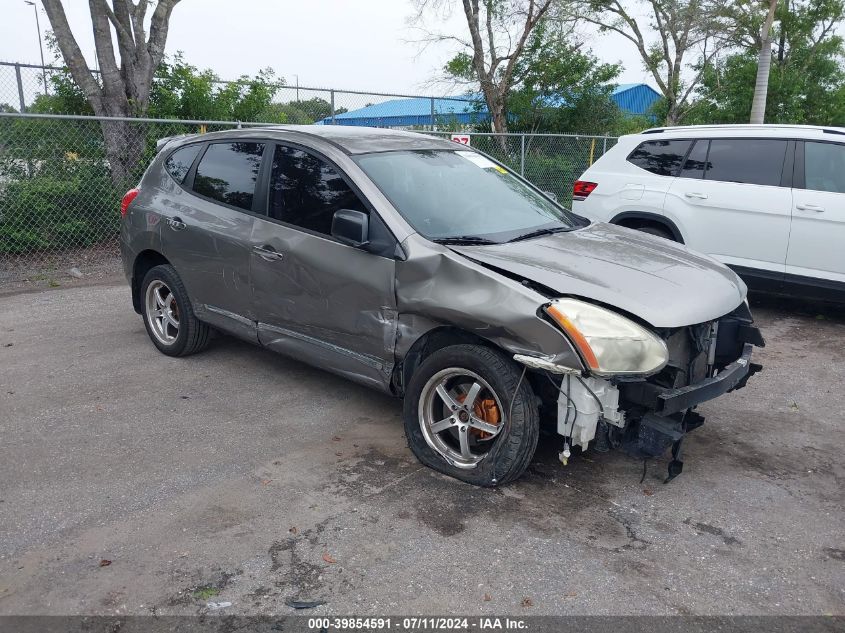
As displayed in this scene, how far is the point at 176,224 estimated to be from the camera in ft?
18.0

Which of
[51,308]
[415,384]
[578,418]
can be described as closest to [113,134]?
[51,308]

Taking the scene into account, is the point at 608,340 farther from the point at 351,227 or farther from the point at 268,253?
the point at 268,253

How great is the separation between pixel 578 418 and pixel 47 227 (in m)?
7.99

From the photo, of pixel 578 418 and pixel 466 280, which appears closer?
pixel 578 418

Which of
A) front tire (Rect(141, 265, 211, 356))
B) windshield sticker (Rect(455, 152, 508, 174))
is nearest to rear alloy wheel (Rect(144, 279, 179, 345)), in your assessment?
front tire (Rect(141, 265, 211, 356))

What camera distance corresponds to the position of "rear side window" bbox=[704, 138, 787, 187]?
7137 millimetres

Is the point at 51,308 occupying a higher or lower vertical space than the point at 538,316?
lower

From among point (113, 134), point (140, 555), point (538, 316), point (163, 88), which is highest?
point (163, 88)

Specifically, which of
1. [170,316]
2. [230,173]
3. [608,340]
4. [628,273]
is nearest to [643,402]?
[608,340]

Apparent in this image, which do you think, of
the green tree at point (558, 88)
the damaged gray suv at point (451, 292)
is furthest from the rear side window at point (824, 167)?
the green tree at point (558, 88)

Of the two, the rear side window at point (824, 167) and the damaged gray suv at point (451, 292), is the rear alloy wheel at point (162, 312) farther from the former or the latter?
the rear side window at point (824, 167)

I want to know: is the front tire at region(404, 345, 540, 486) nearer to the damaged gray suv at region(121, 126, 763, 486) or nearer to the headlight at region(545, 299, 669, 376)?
the damaged gray suv at region(121, 126, 763, 486)

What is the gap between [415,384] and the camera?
3980 mm

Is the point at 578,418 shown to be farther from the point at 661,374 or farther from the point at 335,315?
the point at 335,315
